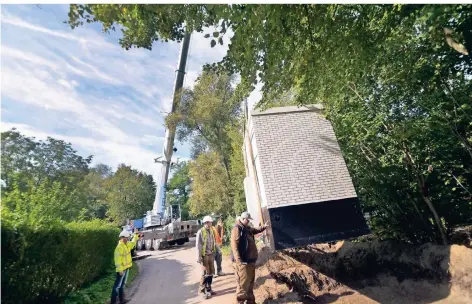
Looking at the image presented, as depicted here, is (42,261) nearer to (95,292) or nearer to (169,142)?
(95,292)

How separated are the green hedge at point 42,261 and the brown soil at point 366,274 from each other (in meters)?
4.09

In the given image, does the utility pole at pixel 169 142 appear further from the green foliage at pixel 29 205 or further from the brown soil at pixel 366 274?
the brown soil at pixel 366 274

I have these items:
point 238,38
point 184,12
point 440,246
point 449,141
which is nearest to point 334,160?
point 449,141

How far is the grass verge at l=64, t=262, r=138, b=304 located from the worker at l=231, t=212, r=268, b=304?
3690mm

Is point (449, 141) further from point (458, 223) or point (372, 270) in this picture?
point (372, 270)

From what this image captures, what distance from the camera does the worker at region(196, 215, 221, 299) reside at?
660cm

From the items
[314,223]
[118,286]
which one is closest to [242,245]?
[314,223]

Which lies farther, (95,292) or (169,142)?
(169,142)

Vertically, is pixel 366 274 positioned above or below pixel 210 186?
below

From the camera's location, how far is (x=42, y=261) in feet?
16.2

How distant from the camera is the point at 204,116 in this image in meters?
20.6

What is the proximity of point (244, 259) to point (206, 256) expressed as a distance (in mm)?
1887

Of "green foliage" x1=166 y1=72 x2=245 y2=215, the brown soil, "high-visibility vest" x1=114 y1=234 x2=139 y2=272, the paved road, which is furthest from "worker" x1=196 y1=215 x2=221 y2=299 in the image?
"green foliage" x1=166 y1=72 x2=245 y2=215

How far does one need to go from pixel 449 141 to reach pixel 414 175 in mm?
971
